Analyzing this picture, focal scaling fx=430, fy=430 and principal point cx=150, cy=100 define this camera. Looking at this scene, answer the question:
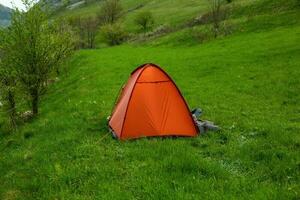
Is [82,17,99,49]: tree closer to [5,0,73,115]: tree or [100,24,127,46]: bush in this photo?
[100,24,127,46]: bush

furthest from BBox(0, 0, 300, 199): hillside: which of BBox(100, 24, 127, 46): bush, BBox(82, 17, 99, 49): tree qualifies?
BBox(82, 17, 99, 49): tree

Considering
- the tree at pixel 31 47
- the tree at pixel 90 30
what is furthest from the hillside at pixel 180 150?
the tree at pixel 90 30

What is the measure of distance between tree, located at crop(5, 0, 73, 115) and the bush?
2745 inches

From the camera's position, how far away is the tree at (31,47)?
21375mm

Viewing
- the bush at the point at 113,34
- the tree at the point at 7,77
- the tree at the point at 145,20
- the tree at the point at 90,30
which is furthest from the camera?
the tree at the point at 90,30

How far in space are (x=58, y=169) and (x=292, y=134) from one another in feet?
25.6

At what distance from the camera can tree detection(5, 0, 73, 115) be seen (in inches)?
842

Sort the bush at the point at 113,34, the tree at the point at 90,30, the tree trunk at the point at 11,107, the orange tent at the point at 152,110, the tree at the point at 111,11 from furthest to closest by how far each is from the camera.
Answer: the tree at the point at 111,11 < the tree at the point at 90,30 < the bush at the point at 113,34 < the tree trunk at the point at 11,107 < the orange tent at the point at 152,110

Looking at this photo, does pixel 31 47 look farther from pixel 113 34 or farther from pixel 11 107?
pixel 113 34

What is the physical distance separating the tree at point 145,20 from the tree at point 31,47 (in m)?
76.7


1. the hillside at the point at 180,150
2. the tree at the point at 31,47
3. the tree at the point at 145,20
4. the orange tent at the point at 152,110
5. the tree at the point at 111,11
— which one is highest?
the tree at the point at 111,11

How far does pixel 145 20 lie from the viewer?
98812 mm

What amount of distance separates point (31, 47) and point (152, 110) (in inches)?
362

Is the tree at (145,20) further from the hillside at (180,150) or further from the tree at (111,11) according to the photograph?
the hillside at (180,150)
